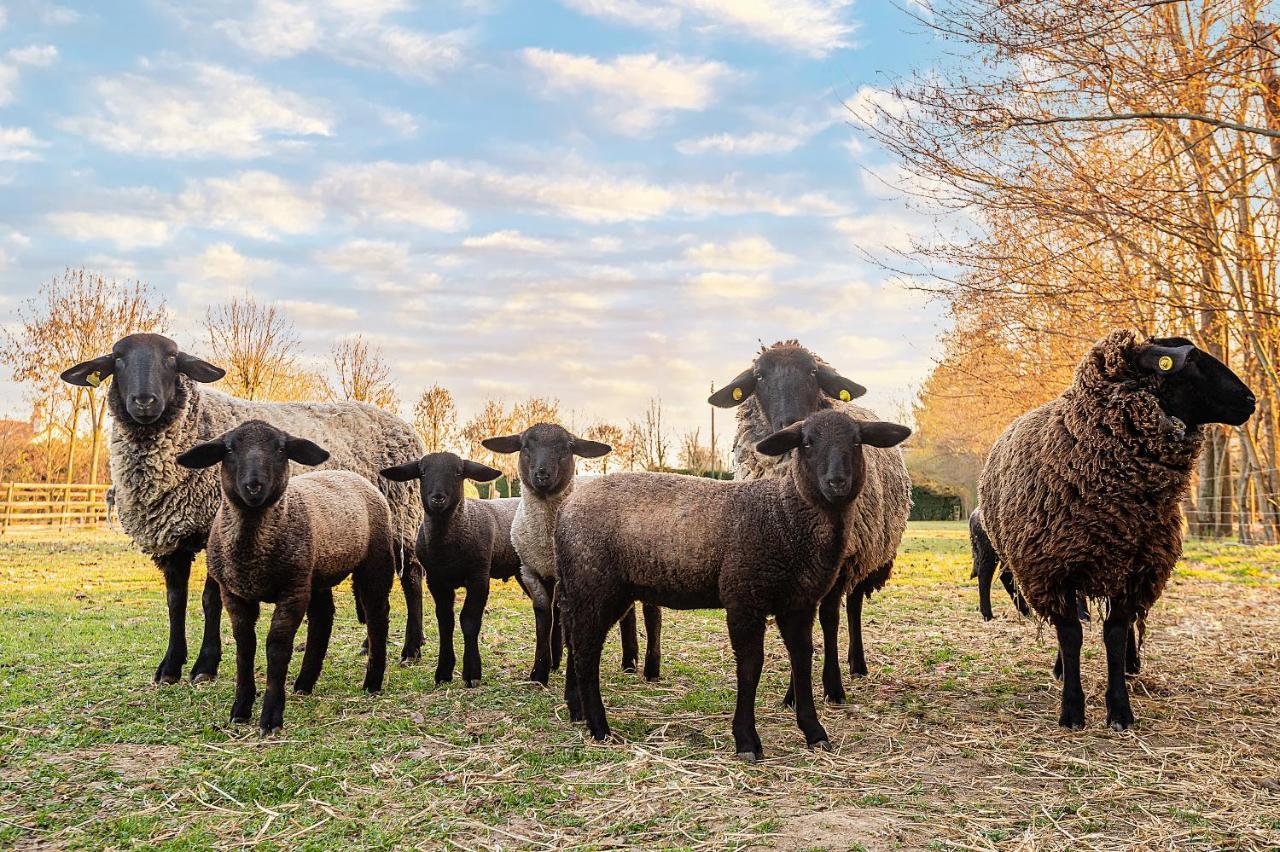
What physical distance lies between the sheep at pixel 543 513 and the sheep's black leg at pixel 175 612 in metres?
3.01

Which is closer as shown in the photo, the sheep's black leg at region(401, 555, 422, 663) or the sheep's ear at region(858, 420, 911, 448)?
the sheep's ear at region(858, 420, 911, 448)

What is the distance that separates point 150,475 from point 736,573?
5.72 meters

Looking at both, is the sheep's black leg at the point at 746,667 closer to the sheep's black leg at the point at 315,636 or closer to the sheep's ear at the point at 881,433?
the sheep's ear at the point at 881,433

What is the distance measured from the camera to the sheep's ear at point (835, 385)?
729 cm

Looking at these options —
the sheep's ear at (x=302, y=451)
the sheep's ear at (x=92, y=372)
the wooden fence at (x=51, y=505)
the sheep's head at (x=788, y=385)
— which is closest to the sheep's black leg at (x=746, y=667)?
the sheep's head at (x=788, y=385)

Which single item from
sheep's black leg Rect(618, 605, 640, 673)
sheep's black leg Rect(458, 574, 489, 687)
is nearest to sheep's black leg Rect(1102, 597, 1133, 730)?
sheep's black leg Rect(618, 605, 640, 673)

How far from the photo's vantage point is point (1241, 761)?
5324mm

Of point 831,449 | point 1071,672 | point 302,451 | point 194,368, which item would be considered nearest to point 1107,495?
point 1071,672

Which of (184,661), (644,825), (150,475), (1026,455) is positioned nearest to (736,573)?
(644,825)

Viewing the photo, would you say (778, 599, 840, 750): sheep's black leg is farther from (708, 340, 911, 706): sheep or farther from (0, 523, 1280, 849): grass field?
(708, 340, 911, 706): sheep

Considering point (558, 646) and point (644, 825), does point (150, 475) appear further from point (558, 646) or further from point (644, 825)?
point (644, 825)

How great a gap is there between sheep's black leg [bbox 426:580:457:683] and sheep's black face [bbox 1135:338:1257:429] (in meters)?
5.81

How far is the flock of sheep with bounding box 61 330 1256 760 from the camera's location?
5.56m

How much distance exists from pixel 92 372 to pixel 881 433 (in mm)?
7318
